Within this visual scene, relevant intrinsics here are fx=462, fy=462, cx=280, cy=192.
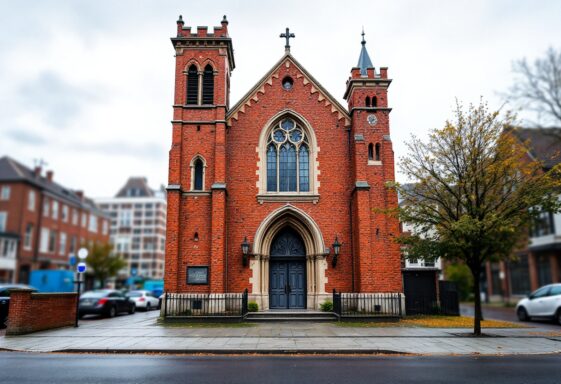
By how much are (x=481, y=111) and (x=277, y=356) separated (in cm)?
1109

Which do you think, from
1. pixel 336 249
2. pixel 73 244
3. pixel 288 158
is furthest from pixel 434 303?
pixel 73 244

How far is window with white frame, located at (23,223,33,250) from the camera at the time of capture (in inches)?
1758

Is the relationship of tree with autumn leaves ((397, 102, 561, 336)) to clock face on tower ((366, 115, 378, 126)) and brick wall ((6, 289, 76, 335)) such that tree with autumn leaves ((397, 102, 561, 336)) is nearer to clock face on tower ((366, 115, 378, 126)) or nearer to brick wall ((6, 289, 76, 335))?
clock face on tower ((366, 115, 378, 126))

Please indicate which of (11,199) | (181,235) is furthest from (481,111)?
(11,199)

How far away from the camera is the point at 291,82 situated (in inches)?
922

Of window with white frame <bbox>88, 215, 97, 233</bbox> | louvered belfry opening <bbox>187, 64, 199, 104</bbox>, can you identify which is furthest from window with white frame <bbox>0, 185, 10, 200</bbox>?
louvered belfry opening <bbox>187, 64, 199, 104</bbox>

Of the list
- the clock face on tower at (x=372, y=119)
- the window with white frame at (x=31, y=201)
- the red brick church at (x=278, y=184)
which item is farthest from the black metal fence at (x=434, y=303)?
the window with white frame at (x=31, y=201)

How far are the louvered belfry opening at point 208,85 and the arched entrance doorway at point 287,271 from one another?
7366 mm

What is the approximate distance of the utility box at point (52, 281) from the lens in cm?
3603

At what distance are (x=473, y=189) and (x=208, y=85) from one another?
522 inches

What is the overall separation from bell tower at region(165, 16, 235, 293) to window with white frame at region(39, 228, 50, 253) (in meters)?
32.6

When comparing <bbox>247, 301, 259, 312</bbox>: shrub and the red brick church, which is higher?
the red brick church

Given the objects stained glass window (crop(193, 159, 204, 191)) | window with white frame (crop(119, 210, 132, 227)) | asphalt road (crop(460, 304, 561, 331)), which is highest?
window with white frame (crop(119, 210, 132, 227))

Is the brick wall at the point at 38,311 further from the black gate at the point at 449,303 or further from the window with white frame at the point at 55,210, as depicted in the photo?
the window with white frame at the point at 55,210
